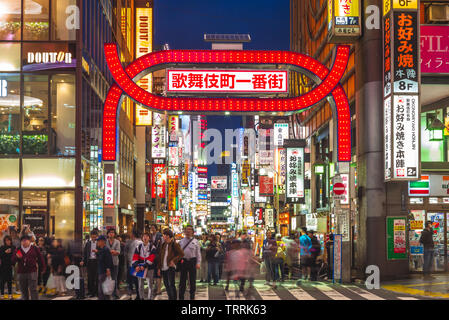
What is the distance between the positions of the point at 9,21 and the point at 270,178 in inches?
1447

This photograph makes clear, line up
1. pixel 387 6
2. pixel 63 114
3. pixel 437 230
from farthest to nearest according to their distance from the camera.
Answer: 1. pixel 63 114
2. pixel 437 230
3. pixel 387 6

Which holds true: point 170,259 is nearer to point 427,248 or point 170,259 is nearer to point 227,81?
point 227,81

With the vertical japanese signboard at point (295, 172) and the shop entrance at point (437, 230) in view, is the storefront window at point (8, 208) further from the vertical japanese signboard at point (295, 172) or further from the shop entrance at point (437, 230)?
the vertical japanese signboard at point (295, 172)

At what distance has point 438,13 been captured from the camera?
1035 inches

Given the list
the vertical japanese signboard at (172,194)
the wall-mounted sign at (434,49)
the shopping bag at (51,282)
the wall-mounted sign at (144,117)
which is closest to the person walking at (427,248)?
the wall-mounted sign at (434,49)

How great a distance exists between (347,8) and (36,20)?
14.3 m

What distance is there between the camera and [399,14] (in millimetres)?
Answer: 23703

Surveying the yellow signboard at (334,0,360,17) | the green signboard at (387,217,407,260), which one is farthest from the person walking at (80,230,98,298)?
the yellow signboard at (334,0,360,17)

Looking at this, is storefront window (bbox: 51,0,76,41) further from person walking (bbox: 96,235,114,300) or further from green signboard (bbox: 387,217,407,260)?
green signboard (bbox: 387,217,407,260)

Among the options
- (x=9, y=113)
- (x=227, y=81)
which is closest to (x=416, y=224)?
(x=227, y=81)

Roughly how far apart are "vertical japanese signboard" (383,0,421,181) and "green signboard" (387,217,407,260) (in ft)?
7.41

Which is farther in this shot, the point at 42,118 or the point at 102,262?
the point at 42,118

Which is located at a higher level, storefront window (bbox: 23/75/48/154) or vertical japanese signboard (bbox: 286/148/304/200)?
storefront window (bbox: 23/75/48/154)

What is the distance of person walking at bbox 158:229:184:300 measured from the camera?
17250mm
